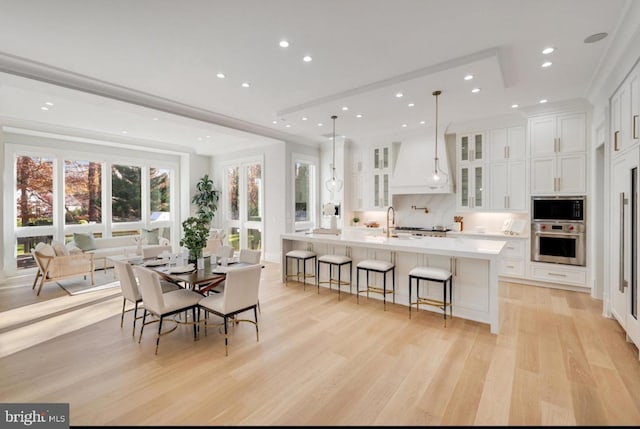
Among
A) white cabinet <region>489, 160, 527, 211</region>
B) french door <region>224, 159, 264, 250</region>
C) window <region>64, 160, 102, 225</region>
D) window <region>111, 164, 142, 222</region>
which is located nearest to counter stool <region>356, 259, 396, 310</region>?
white cabinet <region>489, 160, 527, 211</region>

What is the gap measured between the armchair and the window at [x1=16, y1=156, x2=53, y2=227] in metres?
1.87

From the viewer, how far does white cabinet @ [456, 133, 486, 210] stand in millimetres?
5746

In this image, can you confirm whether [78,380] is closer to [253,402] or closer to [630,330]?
[253,402]

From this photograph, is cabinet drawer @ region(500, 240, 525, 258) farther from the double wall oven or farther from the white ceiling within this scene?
the white ceiling

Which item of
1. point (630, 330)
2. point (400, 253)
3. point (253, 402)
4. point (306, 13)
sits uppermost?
point (306, 13)

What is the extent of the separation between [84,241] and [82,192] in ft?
4.79

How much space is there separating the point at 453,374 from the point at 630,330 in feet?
6.75

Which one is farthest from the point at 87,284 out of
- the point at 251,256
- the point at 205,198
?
the point at 205,198

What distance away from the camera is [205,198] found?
8.55 m

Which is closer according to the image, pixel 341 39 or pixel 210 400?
pixel 210 400

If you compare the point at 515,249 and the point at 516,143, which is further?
the point at 516,143

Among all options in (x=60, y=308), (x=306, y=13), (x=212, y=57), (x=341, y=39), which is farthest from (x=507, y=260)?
(x=60, y=308)

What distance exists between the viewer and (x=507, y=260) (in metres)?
5.34

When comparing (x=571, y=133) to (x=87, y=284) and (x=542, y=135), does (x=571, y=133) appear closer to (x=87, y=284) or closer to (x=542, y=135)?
(x=542, y=135)
